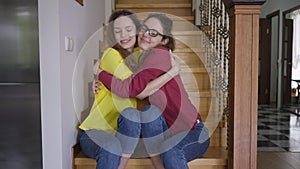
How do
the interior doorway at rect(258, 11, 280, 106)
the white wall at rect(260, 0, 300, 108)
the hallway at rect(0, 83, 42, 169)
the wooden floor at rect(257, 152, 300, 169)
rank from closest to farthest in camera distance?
the hallway at rect(0, 83, 42, 169), the wooden floor at rect(257, 152, 300, 169), the white wall at rect(260, 0, 300, 108), the interior doorway at rect(258, 11, 280, 106)

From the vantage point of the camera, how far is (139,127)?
1.68 m

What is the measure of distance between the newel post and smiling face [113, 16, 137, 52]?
1.85 feet

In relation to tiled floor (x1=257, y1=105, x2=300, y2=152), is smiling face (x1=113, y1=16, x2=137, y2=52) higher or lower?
higher

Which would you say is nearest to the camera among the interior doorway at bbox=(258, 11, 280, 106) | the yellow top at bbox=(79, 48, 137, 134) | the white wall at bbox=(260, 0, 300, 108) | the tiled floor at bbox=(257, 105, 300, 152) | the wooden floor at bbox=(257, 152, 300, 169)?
the yellow top at bbox=(79, 48, 137, 134)

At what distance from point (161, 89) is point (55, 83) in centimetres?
56

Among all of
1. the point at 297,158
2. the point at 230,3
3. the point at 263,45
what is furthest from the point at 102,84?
the point at 263,45

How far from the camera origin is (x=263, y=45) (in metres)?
7.23

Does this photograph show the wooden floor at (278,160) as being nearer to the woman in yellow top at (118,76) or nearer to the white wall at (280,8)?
the woman in yellow top at (118,76)

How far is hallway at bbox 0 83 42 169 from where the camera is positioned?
5.58 feet

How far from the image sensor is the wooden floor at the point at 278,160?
2303 millimetres

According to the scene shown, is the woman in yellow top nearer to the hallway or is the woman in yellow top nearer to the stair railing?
the hallway

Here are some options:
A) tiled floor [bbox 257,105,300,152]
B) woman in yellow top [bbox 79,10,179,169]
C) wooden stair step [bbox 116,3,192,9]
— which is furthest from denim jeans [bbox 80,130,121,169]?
wooden stair step [bbox 116,3,192,9]

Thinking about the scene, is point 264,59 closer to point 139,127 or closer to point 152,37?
point 152,37

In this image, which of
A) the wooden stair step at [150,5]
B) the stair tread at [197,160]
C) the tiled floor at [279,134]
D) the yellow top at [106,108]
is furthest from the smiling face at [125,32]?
the wooden stair step at [150,5]
